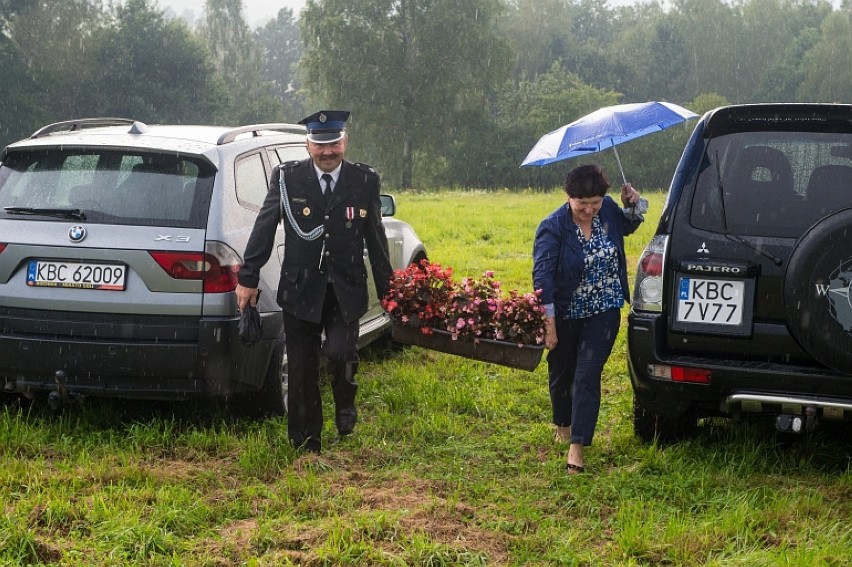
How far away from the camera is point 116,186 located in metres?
5.40

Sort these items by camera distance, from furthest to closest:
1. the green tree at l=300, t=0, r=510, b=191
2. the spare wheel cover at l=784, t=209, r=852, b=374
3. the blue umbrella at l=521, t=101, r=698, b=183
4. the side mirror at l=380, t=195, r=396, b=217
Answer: the green tree at l=300, t=0, r=510, b=191 < the side mirror at l=380, t=195, r=396, b=217 < the blue umbrella at l=521, t=101, r=698, b=183 < the spare wheel cover at l=784, t=209, r=852, b=374

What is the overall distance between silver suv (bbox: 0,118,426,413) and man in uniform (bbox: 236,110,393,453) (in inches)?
9.8

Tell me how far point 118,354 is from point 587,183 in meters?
2.53

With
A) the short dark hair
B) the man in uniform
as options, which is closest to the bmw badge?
the man in uniform

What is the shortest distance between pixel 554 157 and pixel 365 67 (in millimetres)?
52122

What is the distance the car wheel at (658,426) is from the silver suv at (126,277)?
6.72ft

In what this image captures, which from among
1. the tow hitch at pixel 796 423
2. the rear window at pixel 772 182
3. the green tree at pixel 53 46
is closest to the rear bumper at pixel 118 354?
the rear window at pixel 772 182

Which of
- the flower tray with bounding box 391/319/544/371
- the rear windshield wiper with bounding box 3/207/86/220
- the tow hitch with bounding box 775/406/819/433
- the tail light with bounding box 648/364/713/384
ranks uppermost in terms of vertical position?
the rear windshield wiper with bounding box 3/207/86/220

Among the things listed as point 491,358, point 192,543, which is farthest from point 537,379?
point 192,543

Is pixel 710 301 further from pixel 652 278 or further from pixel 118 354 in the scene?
pixel 118 354

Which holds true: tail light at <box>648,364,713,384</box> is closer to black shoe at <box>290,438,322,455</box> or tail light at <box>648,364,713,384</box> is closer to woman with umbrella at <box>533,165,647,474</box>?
woman with umbrella at <box>533,165,647,474</box>

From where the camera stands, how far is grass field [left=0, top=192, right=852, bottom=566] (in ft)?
12.9

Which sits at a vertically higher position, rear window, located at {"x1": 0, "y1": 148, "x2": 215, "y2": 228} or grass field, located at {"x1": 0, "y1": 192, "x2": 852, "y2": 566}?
rear window, located at {"x1": 0, "y1": 148, "x2": 215, "y2": 228}

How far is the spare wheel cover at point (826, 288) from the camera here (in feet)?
13.9
